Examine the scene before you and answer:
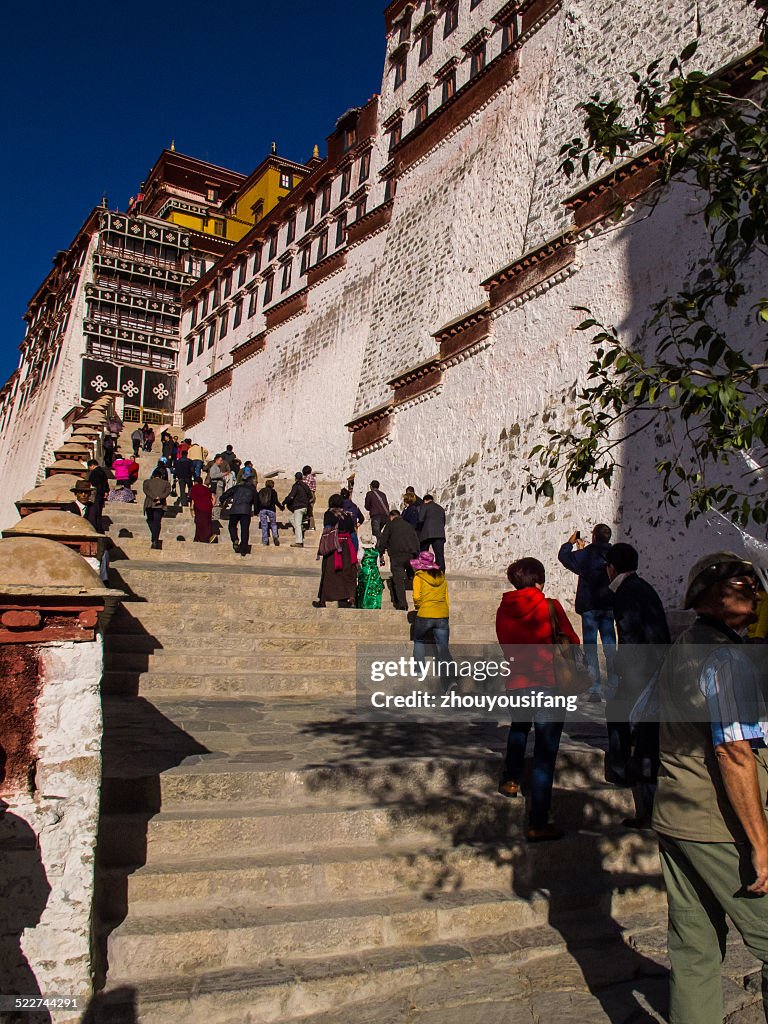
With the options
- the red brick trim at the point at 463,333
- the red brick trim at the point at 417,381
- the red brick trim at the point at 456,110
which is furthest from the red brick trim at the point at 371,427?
the red brick trim at the point at 456,110

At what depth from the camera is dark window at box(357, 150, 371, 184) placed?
969 inches

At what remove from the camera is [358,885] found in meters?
4.04

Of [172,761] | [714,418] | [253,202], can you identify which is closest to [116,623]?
[172,761]

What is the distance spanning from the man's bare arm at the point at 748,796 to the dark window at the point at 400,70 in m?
23.9

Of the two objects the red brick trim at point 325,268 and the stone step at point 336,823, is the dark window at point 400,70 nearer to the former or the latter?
the red brick trim at point 325,268

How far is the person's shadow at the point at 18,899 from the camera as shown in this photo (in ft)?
9.97

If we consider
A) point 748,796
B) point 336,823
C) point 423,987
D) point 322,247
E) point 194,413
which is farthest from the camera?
point 194,413

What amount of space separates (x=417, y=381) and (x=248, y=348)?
14.9 m

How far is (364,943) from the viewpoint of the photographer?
3723mm

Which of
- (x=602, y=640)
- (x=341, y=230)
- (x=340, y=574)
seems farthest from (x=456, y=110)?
(x=602, y=640)

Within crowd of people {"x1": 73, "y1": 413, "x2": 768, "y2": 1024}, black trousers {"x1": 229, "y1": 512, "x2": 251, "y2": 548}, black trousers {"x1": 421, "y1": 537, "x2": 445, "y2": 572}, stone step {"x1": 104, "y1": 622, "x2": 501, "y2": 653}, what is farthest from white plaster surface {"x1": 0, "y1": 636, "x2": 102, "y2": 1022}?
black trousers {"x1": 229, "y1": 512, "x2": 251, "y2": 548}

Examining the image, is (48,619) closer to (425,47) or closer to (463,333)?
(463,333)

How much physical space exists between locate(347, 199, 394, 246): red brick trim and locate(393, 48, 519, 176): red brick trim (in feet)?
3.55

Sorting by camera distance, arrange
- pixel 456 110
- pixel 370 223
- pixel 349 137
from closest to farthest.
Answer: pixel 456 110 → pixel 370 223 → pixel 349 137
